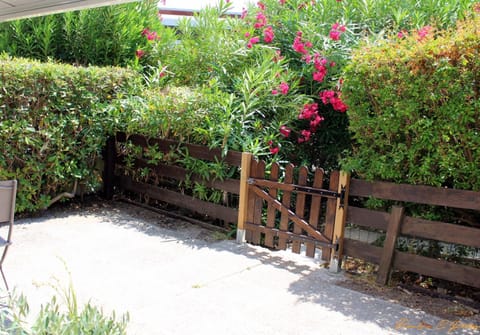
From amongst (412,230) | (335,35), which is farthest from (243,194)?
(335,35)

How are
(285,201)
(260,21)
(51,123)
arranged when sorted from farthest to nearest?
(260,21)
(51,123)
(285,201)

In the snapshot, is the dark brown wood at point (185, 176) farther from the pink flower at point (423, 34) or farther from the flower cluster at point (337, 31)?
the pink flower at point (423, 34)

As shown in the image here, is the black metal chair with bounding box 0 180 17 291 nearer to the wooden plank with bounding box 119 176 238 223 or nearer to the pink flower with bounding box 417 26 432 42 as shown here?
the wooden plank with bounding box 119 176 238 223

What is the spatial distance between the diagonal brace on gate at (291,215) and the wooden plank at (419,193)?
57 cm

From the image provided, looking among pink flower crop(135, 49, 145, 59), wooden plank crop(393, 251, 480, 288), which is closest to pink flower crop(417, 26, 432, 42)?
wooden plank crop(393, 251, 480, 288)

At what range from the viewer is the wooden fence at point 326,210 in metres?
3.97

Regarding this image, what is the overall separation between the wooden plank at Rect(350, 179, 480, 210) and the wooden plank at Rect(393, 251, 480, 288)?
511mm

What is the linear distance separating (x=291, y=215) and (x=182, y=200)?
180cm

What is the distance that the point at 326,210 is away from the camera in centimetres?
479

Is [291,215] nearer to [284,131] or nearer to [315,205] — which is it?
[315,205]

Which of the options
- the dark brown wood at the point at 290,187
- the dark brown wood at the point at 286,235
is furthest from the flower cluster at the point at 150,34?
the dark brown wood at the point at 286,235

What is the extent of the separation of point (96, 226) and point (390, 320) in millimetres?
3788

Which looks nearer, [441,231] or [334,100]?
[441,231]

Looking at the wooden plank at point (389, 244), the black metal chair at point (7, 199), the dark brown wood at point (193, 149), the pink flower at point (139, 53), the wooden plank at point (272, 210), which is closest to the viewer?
the black metal chair at point (7, 199)
